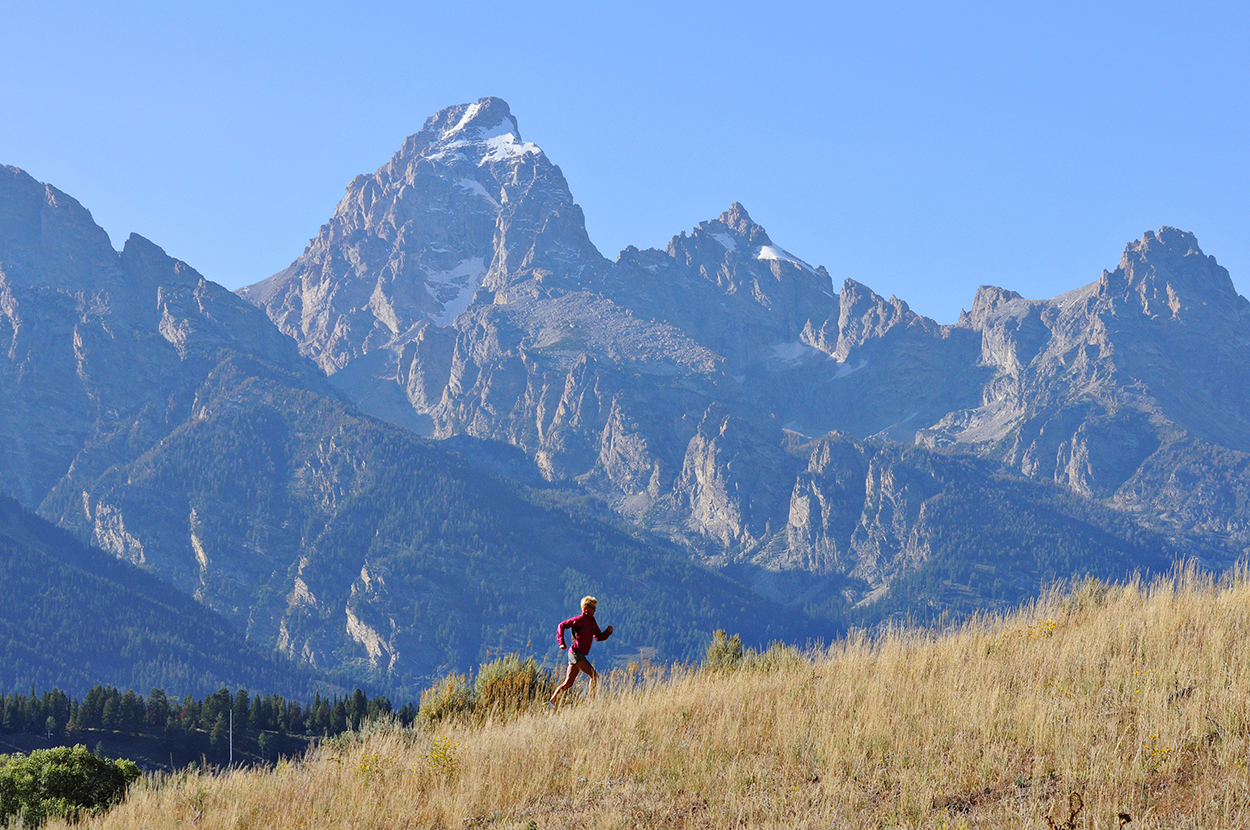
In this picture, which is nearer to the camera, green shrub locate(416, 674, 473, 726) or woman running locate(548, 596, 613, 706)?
woman running locate(548, 596, 613, 706)

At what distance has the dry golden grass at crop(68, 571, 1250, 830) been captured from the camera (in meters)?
9.77

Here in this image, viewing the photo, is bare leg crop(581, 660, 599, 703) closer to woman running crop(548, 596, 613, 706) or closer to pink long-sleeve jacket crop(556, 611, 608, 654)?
woman running crop(548, 596, 613, 706)

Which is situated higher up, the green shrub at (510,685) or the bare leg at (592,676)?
the bare leg at (592,676)

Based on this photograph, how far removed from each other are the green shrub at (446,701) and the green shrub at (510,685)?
0.74ft

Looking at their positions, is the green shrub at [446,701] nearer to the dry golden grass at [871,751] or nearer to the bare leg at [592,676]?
the dry golden grass at [871,751]

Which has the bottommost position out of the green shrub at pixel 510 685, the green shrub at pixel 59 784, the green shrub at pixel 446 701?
the green shrub at pixel 59 784

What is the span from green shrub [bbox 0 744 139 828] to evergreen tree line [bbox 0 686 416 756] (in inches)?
4911

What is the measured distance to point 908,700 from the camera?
1285 cm

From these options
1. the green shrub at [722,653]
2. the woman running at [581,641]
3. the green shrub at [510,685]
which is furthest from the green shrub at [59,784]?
the green shrub at [722,653]

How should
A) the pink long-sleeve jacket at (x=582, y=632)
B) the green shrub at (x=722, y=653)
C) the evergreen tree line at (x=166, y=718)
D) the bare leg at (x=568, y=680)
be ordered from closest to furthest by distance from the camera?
the bare leg at (x=568, y=680) < the pink long-sleeve jacket at (x=582, y=632) < the green shrub at (x=722, y=653) < the evergreen tree line at (x=166, y=718)

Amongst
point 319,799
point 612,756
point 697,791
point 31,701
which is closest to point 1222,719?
point 697,791

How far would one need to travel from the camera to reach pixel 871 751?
11.5 meters

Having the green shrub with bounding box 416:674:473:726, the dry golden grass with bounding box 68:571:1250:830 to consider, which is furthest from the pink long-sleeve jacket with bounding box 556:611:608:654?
the green shrub with bounding box 416:674:473:726

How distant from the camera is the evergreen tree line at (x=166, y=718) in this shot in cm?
14238
